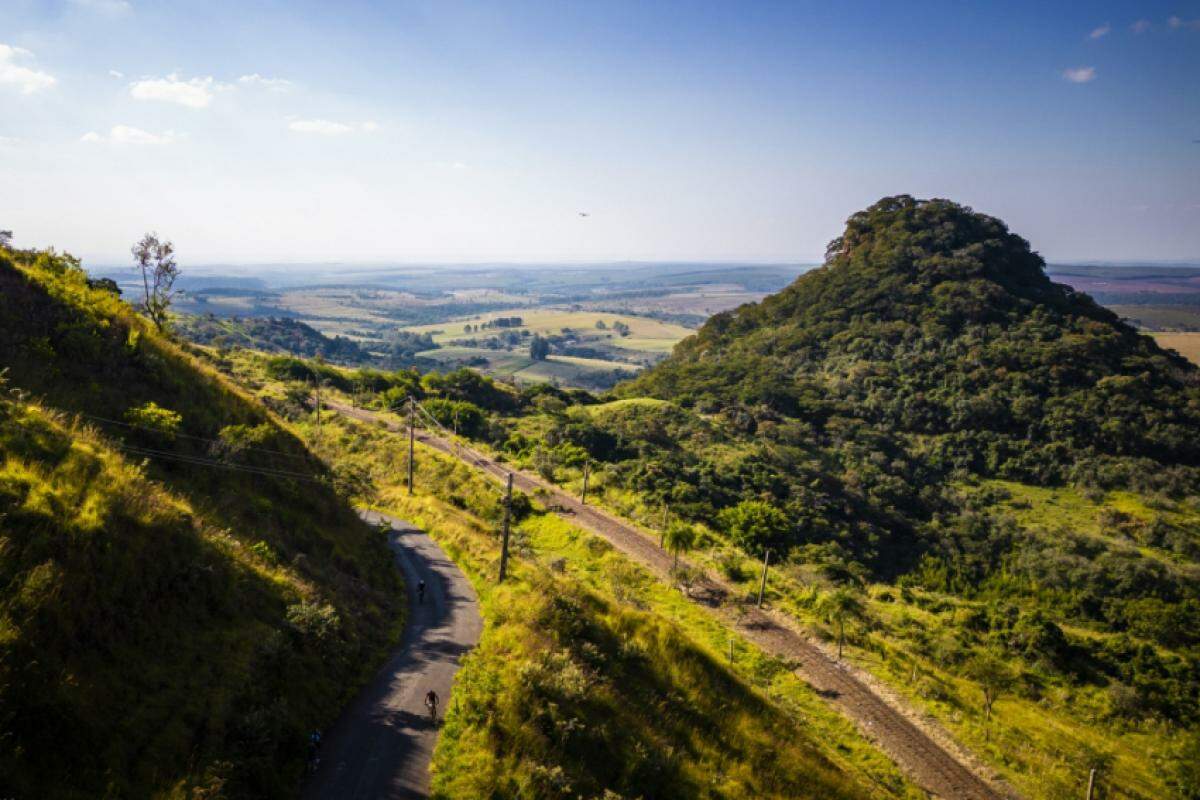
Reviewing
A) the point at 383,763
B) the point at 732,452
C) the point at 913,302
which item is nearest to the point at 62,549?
the point at 383,763

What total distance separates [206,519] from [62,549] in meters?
5.81

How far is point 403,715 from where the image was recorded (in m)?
15.3

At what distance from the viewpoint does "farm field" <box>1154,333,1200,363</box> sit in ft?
353

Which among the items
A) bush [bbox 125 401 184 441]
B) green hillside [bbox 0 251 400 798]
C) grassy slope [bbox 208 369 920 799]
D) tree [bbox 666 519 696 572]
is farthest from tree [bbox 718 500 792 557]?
bush [bbox 125 401 184 441]

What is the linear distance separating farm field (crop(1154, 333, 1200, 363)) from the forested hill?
124ft

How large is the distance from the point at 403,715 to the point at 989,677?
28035mm

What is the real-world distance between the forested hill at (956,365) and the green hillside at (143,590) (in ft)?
211

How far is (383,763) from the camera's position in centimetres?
1336

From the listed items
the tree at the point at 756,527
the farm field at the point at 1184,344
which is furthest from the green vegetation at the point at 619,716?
the farm field at the point at 1184,344

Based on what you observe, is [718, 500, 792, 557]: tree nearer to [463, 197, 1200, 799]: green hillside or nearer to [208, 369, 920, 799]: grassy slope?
[463, 197, 1200, 799]: green hillside

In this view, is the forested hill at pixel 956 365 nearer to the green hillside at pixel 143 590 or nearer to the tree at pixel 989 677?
the tree at pixel 989 677

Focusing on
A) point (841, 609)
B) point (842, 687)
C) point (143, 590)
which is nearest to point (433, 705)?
point (143, 590)

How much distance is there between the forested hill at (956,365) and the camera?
65.9m

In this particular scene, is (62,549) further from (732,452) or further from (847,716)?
(732,452)
